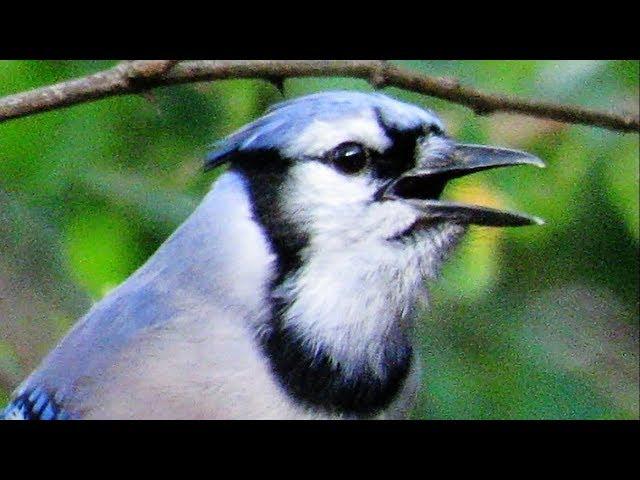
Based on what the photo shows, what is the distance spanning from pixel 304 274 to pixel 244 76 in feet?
0.75

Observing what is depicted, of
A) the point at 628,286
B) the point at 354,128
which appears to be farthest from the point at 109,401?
the point at 628,286

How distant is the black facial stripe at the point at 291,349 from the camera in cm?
118

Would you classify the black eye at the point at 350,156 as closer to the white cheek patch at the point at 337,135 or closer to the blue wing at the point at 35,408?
the white cheek patch at the point at 337,135

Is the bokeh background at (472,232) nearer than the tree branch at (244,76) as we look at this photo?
No

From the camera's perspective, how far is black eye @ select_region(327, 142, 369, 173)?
1.17m

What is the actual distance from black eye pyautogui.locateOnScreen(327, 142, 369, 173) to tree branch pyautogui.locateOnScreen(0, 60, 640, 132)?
0.40ft

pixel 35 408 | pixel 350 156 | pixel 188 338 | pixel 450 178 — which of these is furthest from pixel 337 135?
pixel 35 408

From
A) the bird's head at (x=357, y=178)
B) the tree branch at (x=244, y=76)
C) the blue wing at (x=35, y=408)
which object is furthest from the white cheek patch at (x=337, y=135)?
the blue wing at (x=35, y=408)

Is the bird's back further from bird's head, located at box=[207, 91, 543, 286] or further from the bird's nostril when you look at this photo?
the bird's nostril

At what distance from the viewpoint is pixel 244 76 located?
127cm

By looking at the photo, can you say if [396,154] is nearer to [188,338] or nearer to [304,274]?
[304,274]

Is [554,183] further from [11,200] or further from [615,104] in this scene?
[11,200]

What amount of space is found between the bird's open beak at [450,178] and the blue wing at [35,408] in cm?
39

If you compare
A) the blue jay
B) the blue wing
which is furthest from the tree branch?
the blue wing
